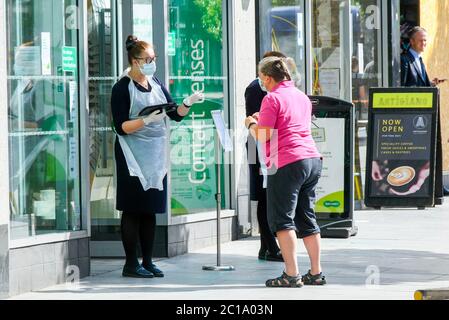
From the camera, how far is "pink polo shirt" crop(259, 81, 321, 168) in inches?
383

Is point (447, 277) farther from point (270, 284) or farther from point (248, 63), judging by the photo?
point (248, 63)

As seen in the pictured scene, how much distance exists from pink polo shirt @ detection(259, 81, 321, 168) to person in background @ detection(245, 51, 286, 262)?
147 cm

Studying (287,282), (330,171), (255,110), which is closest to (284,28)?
(330,171)

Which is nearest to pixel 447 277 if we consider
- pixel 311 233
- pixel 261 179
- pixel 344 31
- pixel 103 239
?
pixel 311 233

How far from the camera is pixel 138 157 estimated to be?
10461mm

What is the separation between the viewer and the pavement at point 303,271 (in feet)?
31.0

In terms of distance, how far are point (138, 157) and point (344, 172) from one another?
3284mm

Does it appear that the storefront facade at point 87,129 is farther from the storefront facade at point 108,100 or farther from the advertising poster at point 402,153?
the advertising poster at point 402,153

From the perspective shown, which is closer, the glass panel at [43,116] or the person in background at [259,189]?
the glass panel at [43,116]

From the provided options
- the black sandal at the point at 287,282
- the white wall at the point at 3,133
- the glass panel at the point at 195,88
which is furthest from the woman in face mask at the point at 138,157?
the glass panel at the point at 195,88

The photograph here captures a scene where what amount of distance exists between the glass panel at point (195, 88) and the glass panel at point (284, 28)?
1.30 m

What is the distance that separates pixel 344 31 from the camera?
53.9 ft

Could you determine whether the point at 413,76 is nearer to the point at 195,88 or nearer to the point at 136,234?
the point at 195,88

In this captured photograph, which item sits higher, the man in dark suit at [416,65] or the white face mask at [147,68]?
the man in dark suit at [416,65]
